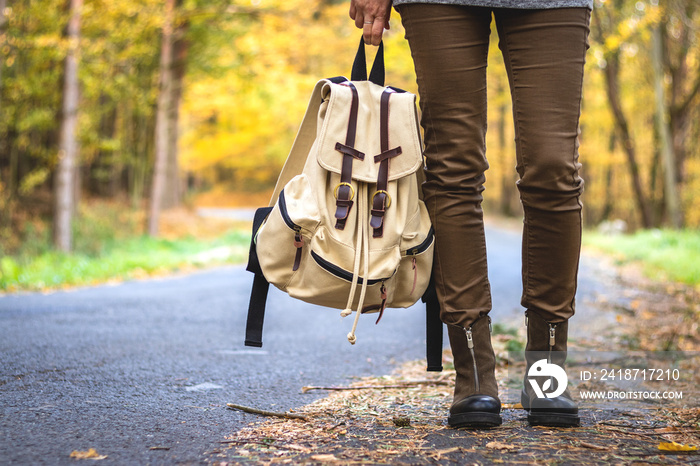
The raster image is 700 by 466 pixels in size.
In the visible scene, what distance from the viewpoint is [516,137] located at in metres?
2.06

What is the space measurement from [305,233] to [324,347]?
158 cm

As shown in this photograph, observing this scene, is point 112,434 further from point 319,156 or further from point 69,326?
point 69,326

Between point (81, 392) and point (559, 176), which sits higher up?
point (559, 176)

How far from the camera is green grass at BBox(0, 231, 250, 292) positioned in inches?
269

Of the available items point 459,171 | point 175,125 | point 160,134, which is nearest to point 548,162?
point 459,171

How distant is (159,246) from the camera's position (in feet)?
38.1

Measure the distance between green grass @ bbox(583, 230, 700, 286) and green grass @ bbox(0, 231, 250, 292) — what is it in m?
5.96

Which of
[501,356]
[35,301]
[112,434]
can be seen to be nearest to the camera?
[112,434]

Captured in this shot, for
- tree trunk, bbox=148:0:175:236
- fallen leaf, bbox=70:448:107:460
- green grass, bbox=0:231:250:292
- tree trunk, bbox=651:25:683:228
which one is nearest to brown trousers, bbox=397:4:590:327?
fallen leaf, bbox=70:448:107:460

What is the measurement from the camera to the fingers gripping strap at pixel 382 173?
197 cm

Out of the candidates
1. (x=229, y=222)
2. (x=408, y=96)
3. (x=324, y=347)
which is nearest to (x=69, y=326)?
(x=324, y=347)

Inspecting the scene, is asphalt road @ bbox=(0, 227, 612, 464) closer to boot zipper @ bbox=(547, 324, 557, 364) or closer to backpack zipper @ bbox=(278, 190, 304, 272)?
backpack zipper @ bbox=(278, 190, 304, 272)

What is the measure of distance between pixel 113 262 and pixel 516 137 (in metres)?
7.26

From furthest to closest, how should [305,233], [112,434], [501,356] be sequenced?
[501,356] < [305,233] < [112,434]
